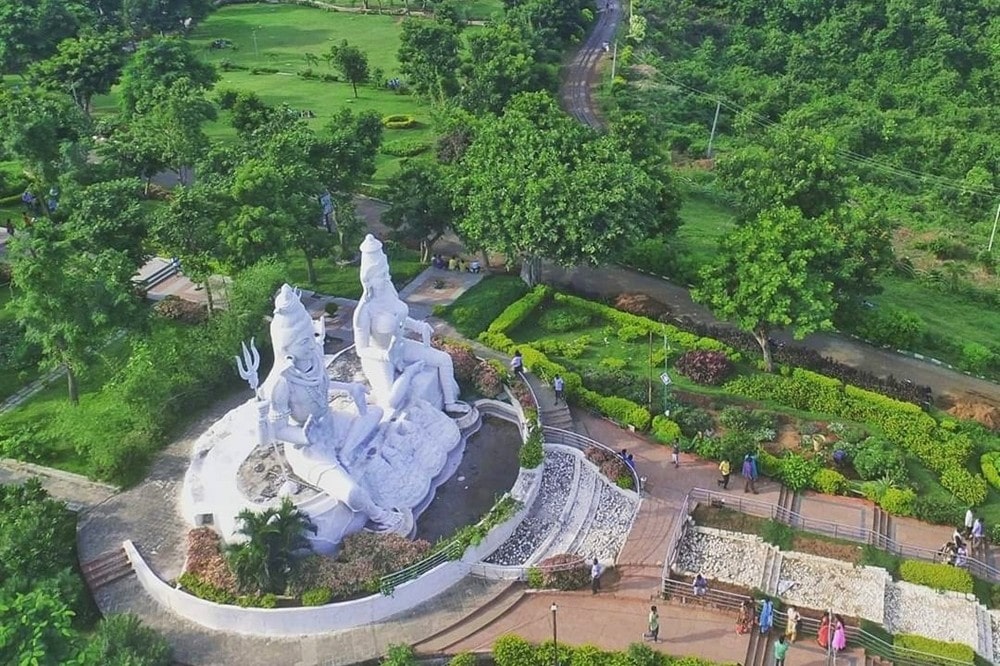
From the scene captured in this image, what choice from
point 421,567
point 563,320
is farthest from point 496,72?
point 421,567

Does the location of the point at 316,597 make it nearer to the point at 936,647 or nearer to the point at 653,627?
the point at 653,627

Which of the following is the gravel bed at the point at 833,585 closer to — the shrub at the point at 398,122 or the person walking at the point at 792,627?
the person walking at the point at 792,627

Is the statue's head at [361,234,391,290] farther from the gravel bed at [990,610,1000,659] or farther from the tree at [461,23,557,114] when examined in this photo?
the tree at [461,23,557,114]

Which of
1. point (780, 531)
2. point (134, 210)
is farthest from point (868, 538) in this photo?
point (134, 210)

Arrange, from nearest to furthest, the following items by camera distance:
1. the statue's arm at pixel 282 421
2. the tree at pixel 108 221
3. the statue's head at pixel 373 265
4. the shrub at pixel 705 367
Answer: the statue's arm at pixel 282 421 < the statue's head at pixel 373 265 < the shrub at pixel 705 367 < the tree at pixel 108 221

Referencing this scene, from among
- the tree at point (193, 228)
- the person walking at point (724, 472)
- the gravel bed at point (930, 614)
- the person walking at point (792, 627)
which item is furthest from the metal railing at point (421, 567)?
the tree at point (193, 228)

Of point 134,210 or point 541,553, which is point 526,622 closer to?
point 541,553

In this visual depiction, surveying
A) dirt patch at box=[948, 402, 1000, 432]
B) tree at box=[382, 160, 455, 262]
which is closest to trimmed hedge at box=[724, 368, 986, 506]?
dirt patch at box=[948, 402, 1000, 432]
